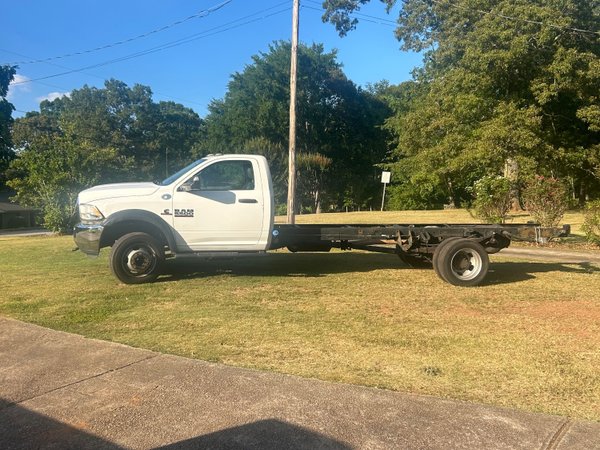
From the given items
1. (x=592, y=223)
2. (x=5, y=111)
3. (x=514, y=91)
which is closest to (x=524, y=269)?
(x=592, y=223)

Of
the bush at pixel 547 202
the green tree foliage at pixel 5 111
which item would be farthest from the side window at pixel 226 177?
the green tree foliage at pixel 5 111

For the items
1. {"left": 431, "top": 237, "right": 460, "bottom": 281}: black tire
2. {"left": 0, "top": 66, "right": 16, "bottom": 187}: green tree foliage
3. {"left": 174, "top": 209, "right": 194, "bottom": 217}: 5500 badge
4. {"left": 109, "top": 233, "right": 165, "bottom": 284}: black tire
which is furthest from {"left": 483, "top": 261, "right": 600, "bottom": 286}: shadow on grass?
{"left": 0, "top": 66, "right": 16, "bottom": 187}: green tree foliage

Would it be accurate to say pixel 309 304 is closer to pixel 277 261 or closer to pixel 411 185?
pixel 277 261

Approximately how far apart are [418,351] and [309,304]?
2251 mm

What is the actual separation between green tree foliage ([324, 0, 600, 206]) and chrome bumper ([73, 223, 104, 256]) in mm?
16992

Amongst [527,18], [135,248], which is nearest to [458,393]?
[135,248]

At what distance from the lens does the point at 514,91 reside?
24.8 m

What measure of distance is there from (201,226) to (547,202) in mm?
10166

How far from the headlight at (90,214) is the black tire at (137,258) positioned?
489mm

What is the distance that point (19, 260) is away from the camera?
39.2 feet

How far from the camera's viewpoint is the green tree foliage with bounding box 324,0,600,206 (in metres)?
21.3

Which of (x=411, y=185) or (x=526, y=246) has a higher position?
(x=411, y=185)

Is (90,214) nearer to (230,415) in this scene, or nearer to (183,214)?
(183,214)

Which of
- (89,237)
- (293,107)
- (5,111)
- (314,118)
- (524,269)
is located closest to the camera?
(89,237)
